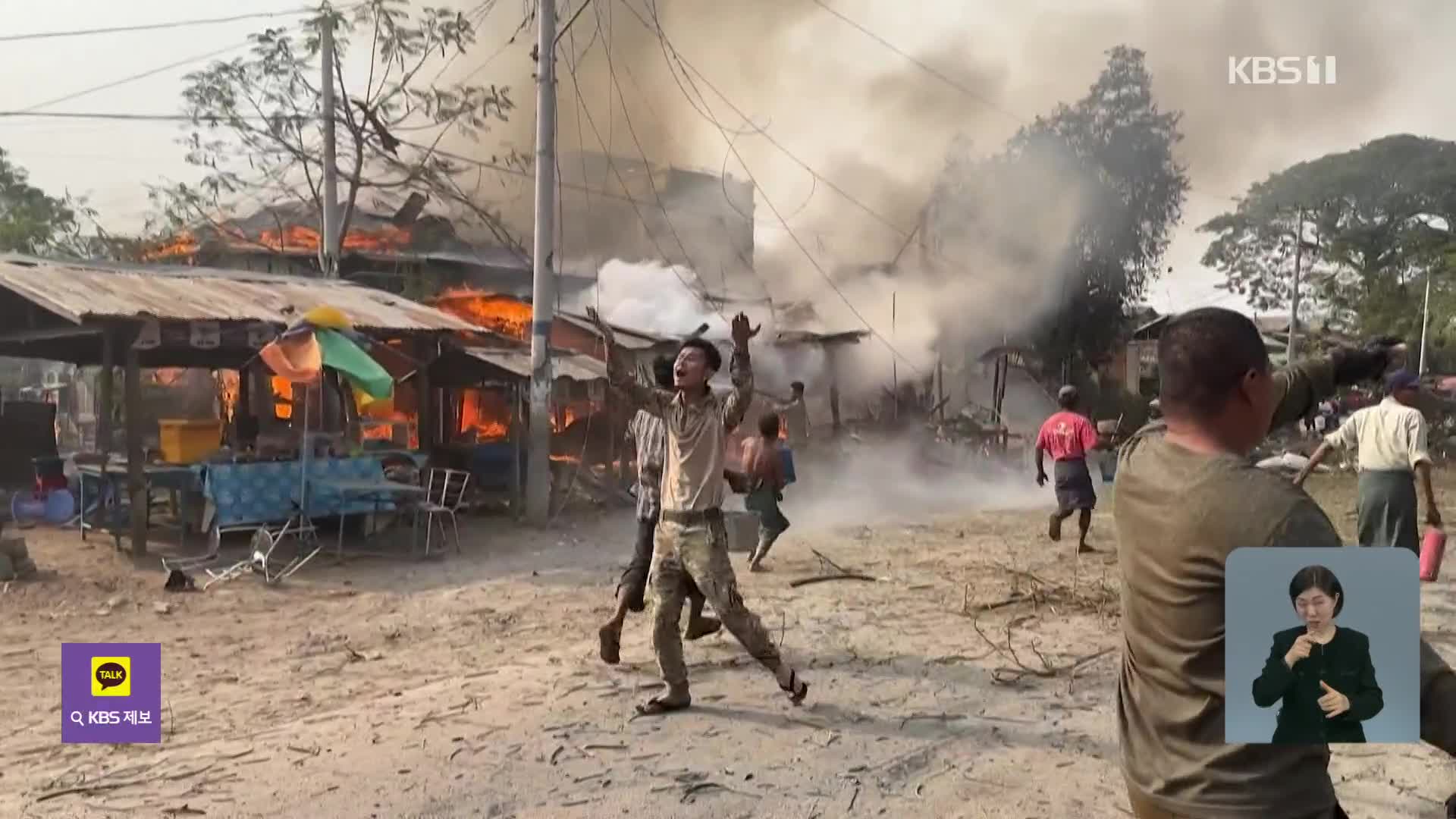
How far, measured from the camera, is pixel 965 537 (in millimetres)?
10789

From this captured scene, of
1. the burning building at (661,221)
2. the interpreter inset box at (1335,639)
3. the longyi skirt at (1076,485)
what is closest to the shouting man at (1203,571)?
the interpreter inset box at (1335,639)

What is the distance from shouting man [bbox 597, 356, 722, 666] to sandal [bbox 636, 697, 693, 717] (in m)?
0.67

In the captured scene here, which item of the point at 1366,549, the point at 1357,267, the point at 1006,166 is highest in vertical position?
the point at 1006,166

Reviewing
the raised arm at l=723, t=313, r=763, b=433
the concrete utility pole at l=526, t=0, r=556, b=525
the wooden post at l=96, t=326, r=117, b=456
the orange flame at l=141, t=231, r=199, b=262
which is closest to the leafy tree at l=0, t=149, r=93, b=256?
the orange flame at l=141, t=231, r=199, b=262

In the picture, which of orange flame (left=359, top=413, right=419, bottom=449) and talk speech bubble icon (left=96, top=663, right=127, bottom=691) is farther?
orange flame (left=359, top=413, right=419, bottom=449)

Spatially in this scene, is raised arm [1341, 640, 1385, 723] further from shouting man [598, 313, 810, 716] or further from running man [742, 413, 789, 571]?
running man [742, 413, 789, 571]

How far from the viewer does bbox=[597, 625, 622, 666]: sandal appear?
207 inches

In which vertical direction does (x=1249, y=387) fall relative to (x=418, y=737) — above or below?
above

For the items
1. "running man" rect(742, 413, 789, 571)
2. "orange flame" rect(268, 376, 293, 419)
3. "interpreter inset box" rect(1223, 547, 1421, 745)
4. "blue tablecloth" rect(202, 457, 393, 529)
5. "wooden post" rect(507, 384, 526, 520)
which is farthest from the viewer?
"orange flame" rect(268, 376, 293, 419)

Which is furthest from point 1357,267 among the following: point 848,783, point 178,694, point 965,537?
point 178,694

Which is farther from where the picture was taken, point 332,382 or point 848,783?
point 332,382

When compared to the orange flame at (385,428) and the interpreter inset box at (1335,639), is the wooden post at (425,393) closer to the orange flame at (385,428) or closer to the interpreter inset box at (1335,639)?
the orange flame at (385,428)

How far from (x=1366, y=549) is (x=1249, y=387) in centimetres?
32

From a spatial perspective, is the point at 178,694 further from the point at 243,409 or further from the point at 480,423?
the point at 480,423
